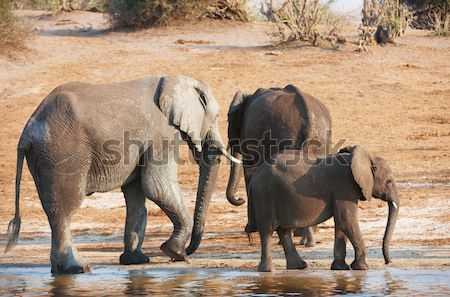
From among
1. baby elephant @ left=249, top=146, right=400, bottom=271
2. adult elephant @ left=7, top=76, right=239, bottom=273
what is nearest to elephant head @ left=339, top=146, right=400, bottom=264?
baby elephant @ left=249, top=146, right=400, bottom=271

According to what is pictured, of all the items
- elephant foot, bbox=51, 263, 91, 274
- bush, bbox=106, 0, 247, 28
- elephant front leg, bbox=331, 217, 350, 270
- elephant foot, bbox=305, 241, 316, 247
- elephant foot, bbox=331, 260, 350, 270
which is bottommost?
elephant foot, bbox=305, 241, 316, 247

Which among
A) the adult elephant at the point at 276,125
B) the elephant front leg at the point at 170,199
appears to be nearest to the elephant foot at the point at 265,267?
the elephant front leg at the point at 170,199

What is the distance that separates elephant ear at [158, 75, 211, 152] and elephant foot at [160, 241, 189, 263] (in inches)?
35.8

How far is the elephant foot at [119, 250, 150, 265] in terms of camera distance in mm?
10516

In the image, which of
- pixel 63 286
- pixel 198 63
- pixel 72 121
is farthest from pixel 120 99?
pixel 198 63

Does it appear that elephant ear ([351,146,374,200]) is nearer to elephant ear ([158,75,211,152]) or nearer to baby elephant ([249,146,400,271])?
baby elephant ([249,146,400,271])

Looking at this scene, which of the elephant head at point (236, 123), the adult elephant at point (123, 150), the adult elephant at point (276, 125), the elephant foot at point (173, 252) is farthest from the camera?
the elephant head at point (236, 123)

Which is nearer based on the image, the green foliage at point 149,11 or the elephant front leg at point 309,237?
the elephant front leg at point 309,237

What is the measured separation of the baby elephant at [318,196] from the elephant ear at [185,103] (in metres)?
0.92

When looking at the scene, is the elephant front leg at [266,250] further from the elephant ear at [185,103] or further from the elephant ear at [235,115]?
the elephant ear at [235,115]

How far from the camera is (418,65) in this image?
20312 mm

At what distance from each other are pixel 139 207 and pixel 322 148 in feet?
6.55

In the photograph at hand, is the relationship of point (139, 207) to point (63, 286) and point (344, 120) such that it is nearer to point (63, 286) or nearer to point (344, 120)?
point (63, 286)

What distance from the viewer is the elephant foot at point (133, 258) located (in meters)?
10.5
